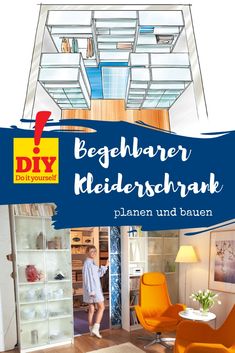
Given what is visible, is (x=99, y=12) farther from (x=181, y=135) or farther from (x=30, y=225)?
(x=30, y=225)

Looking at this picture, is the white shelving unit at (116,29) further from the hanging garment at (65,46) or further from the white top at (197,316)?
the white top at (197,316)

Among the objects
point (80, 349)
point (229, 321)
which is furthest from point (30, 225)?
point (229, 321)

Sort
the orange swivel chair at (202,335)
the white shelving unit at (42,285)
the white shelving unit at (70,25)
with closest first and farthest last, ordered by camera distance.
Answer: the white shelving unit at (70,25) < the orange swivel chair at (202,335) < the white shelving unit at (42,285)

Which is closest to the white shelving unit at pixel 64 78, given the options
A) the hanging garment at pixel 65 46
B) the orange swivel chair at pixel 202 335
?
the hanging garment at pixel 65 46

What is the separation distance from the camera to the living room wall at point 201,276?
2.55 metres

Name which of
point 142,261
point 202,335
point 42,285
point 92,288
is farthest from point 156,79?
point 142,261

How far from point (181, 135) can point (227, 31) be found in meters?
0.26

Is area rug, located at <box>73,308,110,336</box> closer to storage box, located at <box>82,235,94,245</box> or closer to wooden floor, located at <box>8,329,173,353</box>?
wooden floor, located at <box>8,329,173,353</box>

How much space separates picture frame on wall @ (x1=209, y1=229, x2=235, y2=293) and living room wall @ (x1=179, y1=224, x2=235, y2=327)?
0.16ft

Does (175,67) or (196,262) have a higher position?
(175,67)

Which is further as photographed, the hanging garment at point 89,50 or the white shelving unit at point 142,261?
the white shelving unit at point 142,261

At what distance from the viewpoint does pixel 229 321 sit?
1896 millimetres

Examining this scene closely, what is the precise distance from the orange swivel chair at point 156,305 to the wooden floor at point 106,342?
8cm

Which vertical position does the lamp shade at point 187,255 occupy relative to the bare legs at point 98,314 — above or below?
above
